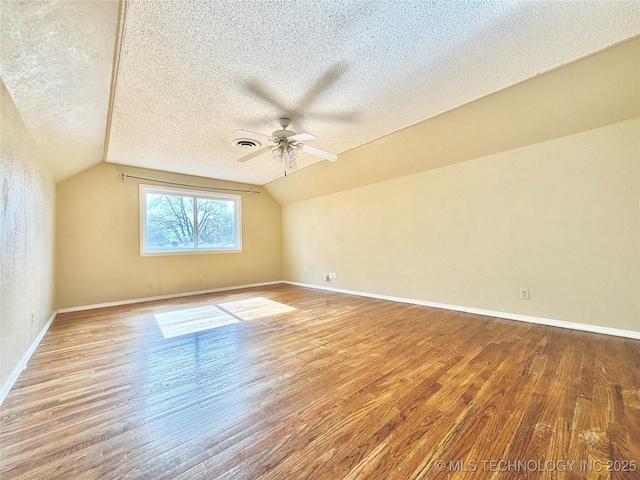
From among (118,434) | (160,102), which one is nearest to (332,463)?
(118,434)

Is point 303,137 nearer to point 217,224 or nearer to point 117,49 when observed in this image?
point 117,49

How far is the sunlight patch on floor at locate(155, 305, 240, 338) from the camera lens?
3105 mm

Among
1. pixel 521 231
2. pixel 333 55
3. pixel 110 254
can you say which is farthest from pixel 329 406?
pixel 110 254

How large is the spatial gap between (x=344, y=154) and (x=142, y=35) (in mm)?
3017

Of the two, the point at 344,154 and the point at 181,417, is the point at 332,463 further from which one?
the point at 344,154

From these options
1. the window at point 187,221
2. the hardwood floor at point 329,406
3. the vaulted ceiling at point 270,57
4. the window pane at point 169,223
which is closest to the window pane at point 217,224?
the window at point 187,221

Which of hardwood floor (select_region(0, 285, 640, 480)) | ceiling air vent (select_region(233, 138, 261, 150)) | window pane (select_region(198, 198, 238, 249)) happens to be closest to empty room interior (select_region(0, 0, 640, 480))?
hardwood floor (select_region(0, 285, 640, 480))

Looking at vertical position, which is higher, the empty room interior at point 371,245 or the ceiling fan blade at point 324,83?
Answer: the ceiling fan blade at point 324,83

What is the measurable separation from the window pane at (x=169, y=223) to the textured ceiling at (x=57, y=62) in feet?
7.27

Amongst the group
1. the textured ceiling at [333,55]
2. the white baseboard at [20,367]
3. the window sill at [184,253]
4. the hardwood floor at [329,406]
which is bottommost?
the hardwood floor at [329,406]

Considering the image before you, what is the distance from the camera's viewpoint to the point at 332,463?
1166mm

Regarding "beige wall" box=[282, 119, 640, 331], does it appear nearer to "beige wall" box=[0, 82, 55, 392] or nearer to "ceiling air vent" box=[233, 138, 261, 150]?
"ceiling air vent" box=[233, 138, 261, 150]

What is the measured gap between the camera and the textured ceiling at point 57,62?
1.38 meters

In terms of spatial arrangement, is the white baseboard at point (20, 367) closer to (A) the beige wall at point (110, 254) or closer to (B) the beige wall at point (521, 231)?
(A) the beige wall at point (110, 254)
